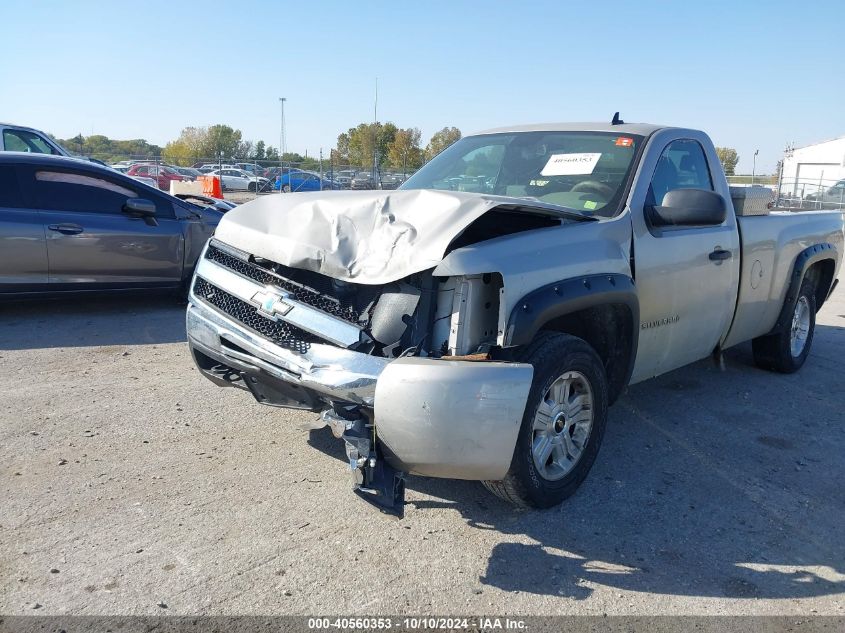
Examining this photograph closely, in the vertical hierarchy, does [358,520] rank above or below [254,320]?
below

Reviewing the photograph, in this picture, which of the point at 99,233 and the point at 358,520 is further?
the point at 99,233

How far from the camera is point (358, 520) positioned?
3521mm

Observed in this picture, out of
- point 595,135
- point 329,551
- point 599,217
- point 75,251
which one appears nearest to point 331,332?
point 329,551

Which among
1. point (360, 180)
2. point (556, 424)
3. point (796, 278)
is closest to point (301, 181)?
point (360, 180)

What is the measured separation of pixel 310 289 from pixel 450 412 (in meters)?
0.99

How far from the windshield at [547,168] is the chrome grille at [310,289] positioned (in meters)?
1.56

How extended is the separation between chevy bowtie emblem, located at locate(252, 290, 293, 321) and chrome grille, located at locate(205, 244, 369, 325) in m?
0.05

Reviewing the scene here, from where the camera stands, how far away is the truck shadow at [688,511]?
317cm

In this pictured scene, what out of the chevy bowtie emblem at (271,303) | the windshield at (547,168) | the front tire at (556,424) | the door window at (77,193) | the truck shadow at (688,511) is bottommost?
the truck shadow at (688,511)

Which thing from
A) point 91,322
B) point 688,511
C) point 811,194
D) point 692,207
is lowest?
point 688,511

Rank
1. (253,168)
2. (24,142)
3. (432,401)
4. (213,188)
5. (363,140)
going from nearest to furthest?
1. (432,401)
2. (24,142)
3. (213,188)
4. (253,168)
5. (363,140)

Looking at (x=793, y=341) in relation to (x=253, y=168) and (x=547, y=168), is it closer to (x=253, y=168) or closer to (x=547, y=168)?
(x=547, y=168)

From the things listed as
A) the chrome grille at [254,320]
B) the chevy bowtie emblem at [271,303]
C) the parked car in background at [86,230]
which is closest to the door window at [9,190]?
the parked car in background at [86,230]

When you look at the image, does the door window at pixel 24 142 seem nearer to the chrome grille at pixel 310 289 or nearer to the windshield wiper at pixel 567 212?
the chrome grille at pixel 310 289
